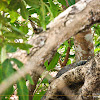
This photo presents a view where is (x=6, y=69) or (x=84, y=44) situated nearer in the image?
(x=6, y=69)

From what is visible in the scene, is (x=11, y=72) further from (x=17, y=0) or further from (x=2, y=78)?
(x=17, y=0)

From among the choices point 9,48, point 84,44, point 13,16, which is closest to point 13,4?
point 13,16

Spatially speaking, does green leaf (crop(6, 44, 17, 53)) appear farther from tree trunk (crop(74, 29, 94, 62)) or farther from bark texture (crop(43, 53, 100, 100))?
tree trunk (crop(74, 29, 94, 62))

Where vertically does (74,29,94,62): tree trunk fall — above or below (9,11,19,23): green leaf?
below

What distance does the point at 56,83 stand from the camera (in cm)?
100

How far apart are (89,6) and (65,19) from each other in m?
0.11

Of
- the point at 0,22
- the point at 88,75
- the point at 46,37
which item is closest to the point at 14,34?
the point at 0,22

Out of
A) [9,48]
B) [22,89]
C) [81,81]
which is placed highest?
[9,48]

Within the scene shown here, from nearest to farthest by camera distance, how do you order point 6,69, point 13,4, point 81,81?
point 6,69 → point 13,4 → point 81,81

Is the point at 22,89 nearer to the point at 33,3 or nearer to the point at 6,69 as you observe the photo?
the point at 6,69

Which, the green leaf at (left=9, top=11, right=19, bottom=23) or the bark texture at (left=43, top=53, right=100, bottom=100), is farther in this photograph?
the bark texture at (left=43, top=53, right=100, bottom=100)

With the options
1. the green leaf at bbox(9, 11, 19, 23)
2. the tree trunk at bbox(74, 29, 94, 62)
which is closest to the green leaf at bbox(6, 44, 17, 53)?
the green leaf at bbox(9, 11, 19, 23)

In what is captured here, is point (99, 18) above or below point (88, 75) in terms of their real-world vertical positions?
above

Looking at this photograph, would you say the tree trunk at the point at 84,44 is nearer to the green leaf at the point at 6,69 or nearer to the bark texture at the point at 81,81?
the bark texture at the point at 81,81
